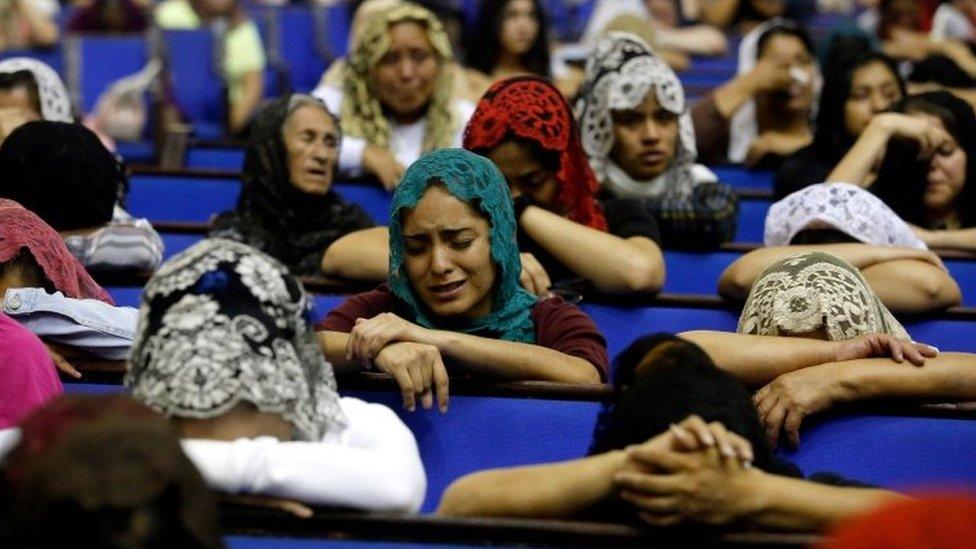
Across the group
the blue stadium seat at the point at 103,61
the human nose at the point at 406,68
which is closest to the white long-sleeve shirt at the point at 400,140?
the human nose at the point at 406,68

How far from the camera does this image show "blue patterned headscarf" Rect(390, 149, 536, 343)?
9.44ft

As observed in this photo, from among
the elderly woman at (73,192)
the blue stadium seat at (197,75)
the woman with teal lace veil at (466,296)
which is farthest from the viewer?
the blue stadium seat at (197,75)

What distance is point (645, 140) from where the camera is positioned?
391 centimetres

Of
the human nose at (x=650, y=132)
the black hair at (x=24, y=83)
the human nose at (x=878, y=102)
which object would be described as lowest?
the black hair at (x=24, y=83)

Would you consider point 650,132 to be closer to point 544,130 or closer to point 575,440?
point 544,130

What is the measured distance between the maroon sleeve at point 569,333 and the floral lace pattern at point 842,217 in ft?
2.25

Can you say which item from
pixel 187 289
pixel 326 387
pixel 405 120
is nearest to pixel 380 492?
pixel 326 387

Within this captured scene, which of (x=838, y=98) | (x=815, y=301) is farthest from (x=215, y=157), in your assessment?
(x=815, y=301)

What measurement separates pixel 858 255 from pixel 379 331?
1.04 meters

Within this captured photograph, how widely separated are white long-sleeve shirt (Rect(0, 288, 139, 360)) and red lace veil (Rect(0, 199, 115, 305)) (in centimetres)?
5

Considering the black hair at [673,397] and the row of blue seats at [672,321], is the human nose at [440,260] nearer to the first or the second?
the row of blue seats at [672,321]

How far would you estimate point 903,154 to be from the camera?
391cm

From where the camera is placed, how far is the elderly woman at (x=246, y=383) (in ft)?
6.77

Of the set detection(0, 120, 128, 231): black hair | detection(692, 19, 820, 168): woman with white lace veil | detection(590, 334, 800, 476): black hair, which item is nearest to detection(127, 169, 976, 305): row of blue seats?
detection(692, 19, 820, 168): woman with white lace veil
